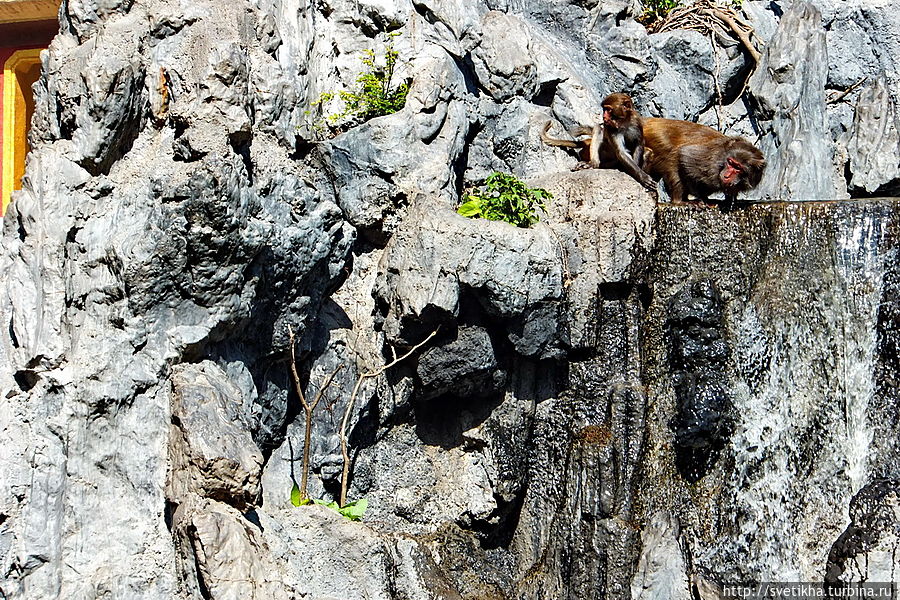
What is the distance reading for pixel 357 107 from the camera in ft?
31.7

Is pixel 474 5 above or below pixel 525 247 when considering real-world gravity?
above

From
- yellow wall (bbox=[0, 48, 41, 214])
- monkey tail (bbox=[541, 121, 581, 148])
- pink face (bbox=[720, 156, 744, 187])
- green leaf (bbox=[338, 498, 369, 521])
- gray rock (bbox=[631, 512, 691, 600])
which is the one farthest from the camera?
yellow wall (bbox=[0, 48, 41, 214])

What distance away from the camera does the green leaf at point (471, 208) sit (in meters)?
9.28

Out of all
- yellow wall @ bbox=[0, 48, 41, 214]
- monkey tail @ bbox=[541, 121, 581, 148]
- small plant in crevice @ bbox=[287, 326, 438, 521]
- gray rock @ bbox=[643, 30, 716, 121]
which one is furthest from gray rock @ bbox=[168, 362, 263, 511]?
gray rock @ bbox=[643, 30, 716, 121]

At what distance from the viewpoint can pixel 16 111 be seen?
1077 centimetres

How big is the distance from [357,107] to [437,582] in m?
4.39

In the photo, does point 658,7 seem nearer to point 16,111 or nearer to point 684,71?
point 684,71

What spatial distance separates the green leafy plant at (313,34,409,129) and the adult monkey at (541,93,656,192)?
197 cm

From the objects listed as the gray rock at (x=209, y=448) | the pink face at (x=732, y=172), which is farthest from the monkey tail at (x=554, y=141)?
the gray rock at (x=209, y=448)

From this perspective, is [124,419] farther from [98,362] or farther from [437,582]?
[437,582]

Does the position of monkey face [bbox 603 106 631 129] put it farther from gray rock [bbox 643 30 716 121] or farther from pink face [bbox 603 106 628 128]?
gray rock [bbox 643 30 716 121]

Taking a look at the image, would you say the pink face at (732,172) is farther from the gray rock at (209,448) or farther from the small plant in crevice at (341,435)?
the gray rock at (209,448)

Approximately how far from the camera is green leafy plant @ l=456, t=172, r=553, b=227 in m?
9.19

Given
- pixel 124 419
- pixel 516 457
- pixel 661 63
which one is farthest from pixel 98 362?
pixel 661 63
